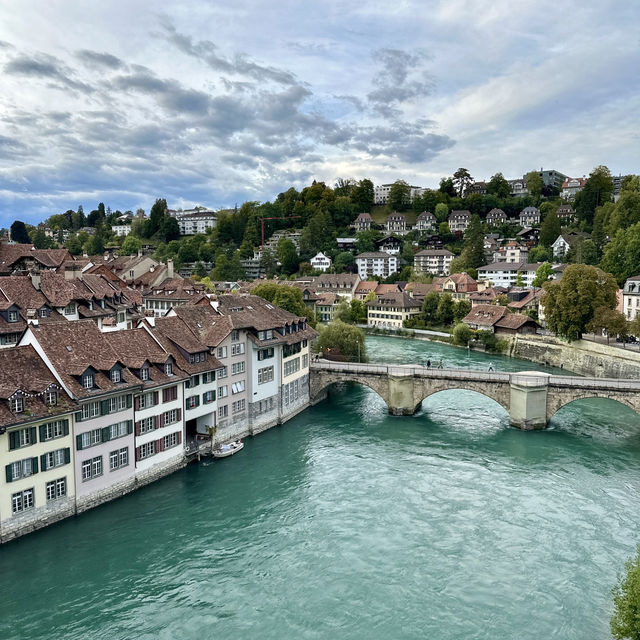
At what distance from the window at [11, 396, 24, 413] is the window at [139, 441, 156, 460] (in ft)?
24.9

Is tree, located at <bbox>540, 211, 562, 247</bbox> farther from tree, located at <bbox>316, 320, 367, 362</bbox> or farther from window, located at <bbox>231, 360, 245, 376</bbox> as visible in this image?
window, located at <bbox>231, 360, 245, 376</bbox>

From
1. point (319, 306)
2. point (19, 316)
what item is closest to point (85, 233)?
point (319, 306)

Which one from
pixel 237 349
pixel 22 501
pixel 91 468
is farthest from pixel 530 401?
pixel 22 501

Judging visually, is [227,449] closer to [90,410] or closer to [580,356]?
[90,410]

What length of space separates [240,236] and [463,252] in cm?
6138

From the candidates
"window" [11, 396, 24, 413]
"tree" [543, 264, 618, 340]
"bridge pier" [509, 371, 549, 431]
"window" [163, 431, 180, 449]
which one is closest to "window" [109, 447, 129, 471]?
"window" [163, 431, 180, 449]

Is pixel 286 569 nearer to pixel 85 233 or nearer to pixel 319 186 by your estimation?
pixel 319 186

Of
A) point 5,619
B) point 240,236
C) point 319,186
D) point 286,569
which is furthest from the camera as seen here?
point 319,186

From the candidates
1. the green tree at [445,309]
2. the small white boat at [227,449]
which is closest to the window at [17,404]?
the small white boat at [227,449]

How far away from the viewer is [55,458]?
26.2 m

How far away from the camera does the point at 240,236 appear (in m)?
154

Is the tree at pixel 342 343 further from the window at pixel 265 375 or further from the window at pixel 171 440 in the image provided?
the window at pixel 171 440

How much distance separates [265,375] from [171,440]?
10298mm

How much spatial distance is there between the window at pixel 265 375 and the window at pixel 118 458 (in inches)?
509
